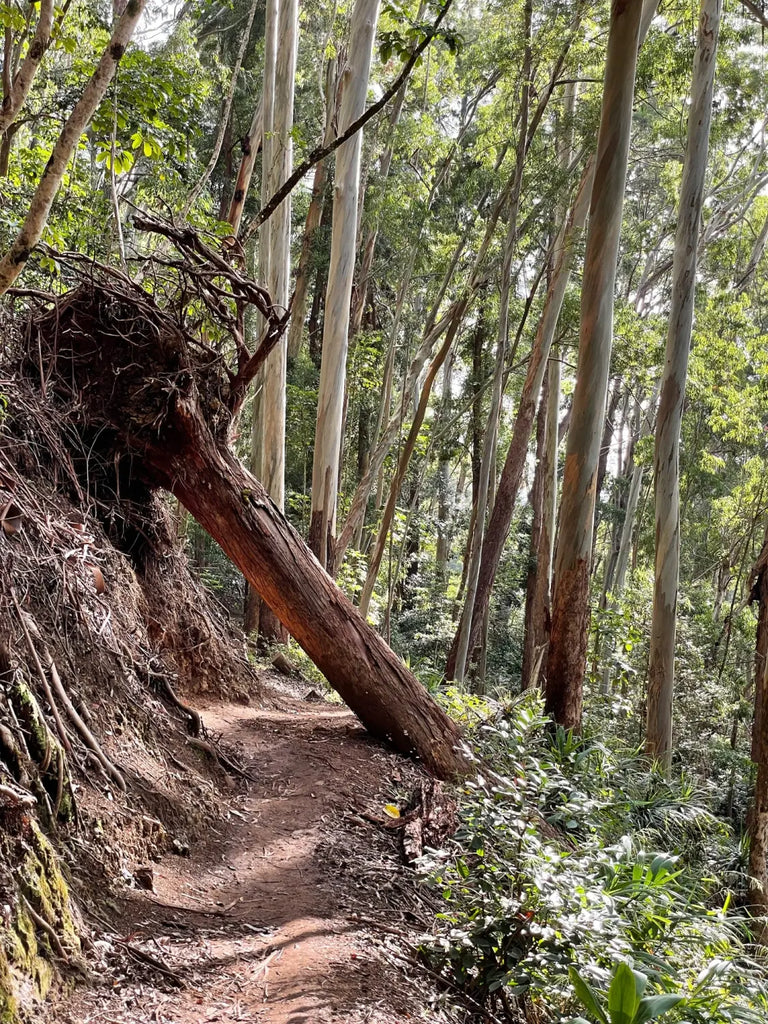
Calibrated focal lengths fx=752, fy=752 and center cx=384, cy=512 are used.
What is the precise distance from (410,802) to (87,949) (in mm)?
2548

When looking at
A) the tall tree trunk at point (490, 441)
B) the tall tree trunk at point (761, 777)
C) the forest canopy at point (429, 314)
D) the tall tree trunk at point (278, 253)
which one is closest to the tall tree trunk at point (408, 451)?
the forest canopy at point (429, 314)

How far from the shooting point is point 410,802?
4797 mm

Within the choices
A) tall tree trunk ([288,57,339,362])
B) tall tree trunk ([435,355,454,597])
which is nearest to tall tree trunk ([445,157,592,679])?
tall tree trunk ([288,57,339,362])

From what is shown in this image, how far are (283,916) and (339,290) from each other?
341 inches

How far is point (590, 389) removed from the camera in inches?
277

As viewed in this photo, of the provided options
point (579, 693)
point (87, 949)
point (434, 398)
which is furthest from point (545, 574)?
point (434, 398)

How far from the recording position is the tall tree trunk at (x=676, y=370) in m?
9.22

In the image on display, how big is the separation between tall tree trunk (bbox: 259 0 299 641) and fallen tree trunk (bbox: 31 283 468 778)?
15.8 feet

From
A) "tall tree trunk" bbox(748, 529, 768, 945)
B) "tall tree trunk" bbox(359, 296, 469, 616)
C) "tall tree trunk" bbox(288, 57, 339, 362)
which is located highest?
"tall tree trunk" bbox(288, 57, 339, 362)

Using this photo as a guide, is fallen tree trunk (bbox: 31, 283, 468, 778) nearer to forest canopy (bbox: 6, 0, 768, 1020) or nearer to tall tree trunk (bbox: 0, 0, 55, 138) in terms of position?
forest canopy (bbox: 6, 0, 768, 1020)

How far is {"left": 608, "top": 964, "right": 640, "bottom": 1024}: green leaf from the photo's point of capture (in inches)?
96.3

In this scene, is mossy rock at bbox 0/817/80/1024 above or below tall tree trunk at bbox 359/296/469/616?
below

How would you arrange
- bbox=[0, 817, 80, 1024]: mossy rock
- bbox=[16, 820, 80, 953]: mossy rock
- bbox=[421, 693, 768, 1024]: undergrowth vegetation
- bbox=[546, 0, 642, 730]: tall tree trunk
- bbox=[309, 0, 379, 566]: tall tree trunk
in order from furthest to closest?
bbox=[309, 0, 379, 566]: tall tree trunk, bbox=[546, 0, 642, 730]: tall tree trunk, bbox=[421, 693, 768, 1024]: undergrowth vegetation, bbox=[16, 820, 80, 953]: mossy rock, bbox=[0, 817, 80, 1024]: mossy rock

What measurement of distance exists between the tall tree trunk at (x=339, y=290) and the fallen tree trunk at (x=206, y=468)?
183 inches
